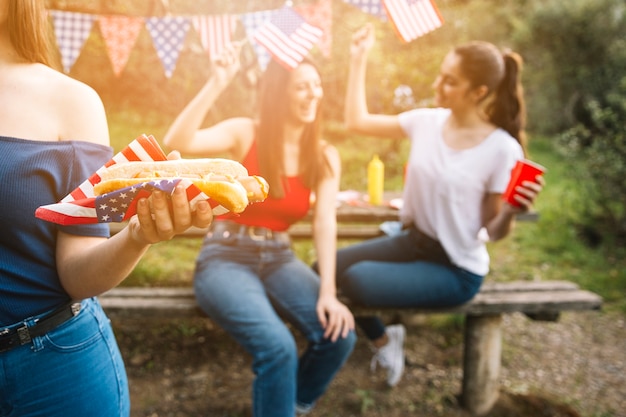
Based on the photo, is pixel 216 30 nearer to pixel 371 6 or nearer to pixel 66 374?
pixel 371 6

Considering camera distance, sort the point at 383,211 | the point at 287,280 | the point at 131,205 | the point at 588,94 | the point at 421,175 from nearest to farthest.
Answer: the point at 131,205
the point at 287,280
the point at 421,175
the point at 383,211
the point at 588,94

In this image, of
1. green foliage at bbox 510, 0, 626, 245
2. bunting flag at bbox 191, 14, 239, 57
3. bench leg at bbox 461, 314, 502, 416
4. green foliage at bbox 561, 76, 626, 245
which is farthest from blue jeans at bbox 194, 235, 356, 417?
green foliage at bbox 510, 0, 626, 245

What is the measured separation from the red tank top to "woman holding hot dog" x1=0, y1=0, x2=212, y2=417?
138 cm

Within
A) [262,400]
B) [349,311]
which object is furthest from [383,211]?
[262,400]

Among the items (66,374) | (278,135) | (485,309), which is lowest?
(485,309)

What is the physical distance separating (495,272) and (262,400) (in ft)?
12.0

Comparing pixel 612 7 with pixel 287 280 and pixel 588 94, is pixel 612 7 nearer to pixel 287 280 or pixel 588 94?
pixel 588 94

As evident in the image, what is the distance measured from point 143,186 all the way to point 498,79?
2.54m

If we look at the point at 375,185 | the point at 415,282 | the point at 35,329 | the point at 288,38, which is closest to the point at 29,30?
the point at 35,329

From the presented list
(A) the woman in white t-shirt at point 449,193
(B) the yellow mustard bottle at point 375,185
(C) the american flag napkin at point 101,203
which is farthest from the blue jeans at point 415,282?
(C) the american flag napkin at point 101,203

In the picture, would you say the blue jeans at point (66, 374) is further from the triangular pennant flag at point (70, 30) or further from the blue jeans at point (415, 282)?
the triangular pennant flag at point (70, 30)

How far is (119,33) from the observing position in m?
4.06

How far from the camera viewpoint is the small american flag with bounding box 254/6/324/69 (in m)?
2.85

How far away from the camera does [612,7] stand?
1079 cm
